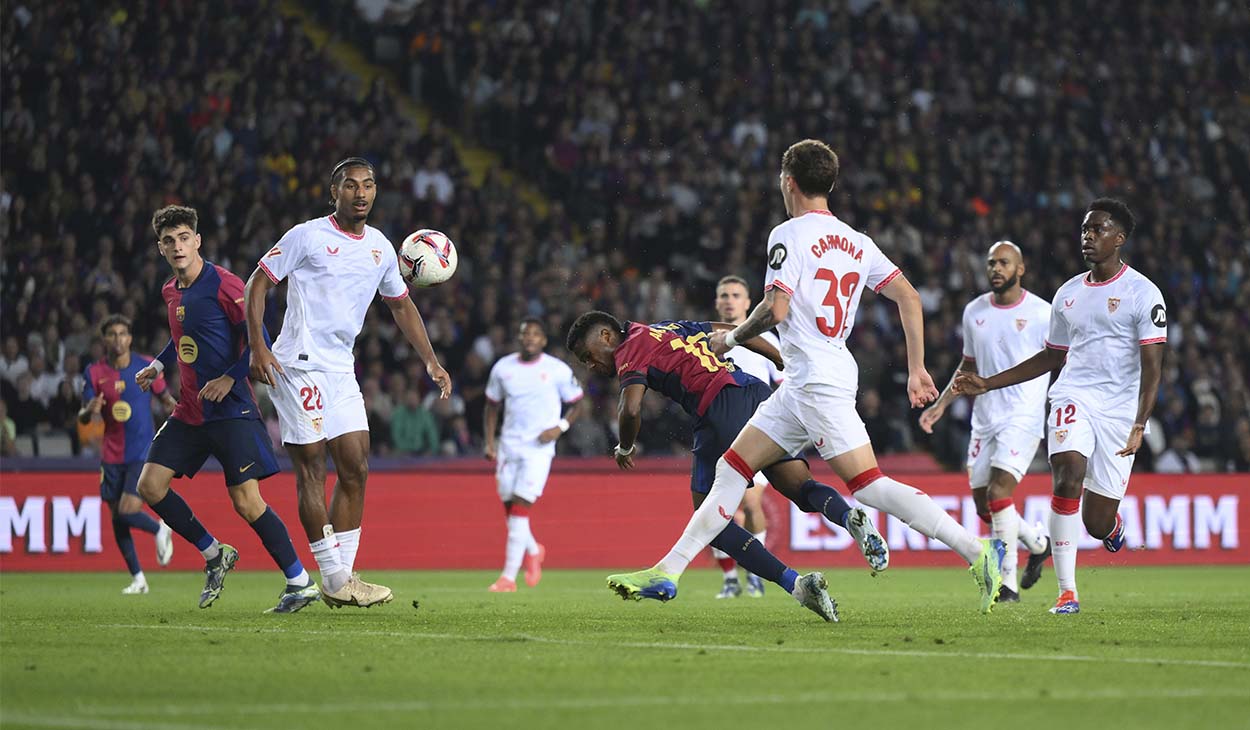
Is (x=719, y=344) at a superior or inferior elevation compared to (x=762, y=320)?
inferior

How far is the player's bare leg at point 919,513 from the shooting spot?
8906mm

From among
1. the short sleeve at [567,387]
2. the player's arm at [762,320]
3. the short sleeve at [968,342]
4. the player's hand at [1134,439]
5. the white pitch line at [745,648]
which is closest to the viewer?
the white pitch line at [745,648]

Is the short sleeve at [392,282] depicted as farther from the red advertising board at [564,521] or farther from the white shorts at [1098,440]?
the red advertising board at [564,521]

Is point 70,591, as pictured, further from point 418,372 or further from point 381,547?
point 418,372

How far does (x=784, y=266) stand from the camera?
29.1 ft

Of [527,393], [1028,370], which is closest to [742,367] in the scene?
[1028,370]

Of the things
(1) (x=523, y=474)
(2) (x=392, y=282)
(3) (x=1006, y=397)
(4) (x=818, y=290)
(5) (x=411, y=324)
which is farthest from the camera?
(1) (x=523, y=474)

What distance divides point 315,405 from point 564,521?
947 cm

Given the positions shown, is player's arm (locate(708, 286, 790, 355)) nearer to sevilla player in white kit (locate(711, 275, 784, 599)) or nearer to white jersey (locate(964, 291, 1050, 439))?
sevilla player in white kit (locate(711, 275, 784, 599))

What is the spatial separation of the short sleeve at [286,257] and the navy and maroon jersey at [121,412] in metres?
5.97

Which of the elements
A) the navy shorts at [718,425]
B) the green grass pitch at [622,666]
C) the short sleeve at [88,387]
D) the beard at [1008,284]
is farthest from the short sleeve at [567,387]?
the navy shorts at [718,425]

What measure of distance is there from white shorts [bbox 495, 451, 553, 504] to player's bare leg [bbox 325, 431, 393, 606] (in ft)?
18.7

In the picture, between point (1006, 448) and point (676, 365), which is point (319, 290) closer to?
point (676, 365)

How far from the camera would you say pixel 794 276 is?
888cm
